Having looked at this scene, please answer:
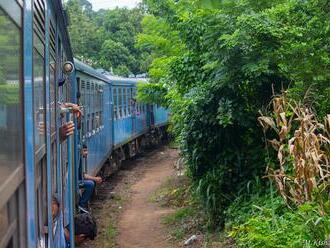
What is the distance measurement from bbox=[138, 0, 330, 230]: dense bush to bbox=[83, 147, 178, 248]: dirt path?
1.24m

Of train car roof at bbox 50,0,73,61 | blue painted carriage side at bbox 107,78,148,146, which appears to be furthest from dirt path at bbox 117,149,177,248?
train car roof at bbox 50,0,73,61

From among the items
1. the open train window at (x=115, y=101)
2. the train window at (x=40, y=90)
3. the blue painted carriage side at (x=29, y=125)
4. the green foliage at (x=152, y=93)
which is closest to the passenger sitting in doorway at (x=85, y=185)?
the green foliage at (x=152, y=93)

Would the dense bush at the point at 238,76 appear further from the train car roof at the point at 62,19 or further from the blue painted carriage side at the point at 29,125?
the blue painted carriage side at the point at 29,125

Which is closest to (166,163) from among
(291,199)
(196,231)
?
(196,231)

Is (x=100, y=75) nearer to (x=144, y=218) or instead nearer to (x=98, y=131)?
(x=98, y=131)

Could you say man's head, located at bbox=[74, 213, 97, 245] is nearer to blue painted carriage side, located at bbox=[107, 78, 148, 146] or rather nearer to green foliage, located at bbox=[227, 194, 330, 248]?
green foliage, located at bbox=[227, 194, 330, 248]

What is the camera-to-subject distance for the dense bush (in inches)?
233

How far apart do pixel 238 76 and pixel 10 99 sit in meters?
5.08

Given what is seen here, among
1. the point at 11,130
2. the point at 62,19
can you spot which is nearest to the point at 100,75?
the point at 62,19

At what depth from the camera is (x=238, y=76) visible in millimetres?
6520

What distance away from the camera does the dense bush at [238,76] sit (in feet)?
19.4

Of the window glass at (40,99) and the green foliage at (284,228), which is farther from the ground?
the window glass at (40,99)

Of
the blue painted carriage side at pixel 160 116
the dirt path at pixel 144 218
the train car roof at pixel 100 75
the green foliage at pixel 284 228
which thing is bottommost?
the dirt path at pixel 144 218

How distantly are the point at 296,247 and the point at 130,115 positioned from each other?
1194cm
